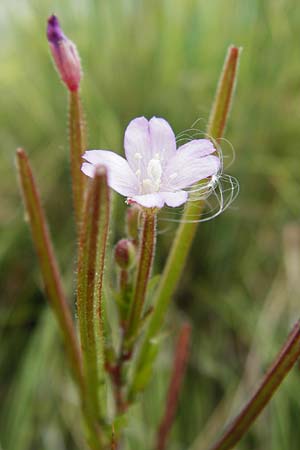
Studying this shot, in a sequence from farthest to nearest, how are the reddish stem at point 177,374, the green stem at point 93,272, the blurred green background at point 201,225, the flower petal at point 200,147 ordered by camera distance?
the blurred green background at point 201,225 → the reddish stem at point 177,374 → the flower petal at point 200,147 → the green stem at point 93,272

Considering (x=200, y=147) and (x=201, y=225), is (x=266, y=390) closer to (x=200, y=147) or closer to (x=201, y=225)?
(x=200, y=147)

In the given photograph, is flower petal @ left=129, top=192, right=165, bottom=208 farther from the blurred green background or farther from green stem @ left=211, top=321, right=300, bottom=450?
the blurred green background

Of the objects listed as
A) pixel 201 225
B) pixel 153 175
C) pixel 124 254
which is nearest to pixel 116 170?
pixel 153 175

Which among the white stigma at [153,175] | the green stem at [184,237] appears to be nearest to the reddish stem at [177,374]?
the green stem at [184,237]

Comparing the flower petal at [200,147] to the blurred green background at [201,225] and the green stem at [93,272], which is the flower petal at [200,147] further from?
the blurred green background at [201,225]

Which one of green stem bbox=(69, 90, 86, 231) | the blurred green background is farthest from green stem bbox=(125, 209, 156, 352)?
the blurred green background

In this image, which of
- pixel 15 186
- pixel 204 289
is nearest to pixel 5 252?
pixel 15 186

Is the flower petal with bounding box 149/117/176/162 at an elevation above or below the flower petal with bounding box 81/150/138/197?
above
